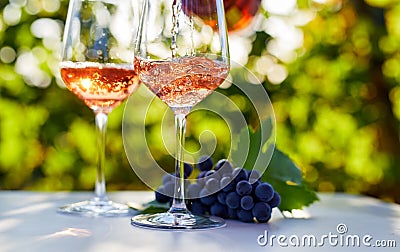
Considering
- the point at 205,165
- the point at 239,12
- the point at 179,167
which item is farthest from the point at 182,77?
the point at 239,12

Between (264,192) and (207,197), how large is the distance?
0.11 m

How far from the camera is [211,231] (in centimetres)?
97

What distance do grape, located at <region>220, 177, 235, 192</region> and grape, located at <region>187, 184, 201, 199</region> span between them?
5 cm

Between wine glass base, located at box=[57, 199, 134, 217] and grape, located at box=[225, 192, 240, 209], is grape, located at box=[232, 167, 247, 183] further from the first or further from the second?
wine glass base, located at box=[57, 199, 134, 217]

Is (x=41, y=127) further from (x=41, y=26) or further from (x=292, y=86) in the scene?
(x=292, y=86)

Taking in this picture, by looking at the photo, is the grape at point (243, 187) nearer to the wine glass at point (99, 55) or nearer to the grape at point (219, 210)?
the grape at point (219, 210)

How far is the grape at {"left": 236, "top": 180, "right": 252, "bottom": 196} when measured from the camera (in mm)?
1044

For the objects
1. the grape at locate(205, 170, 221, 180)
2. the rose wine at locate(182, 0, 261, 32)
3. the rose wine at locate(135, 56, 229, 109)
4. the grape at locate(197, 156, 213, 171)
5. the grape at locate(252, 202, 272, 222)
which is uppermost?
the rose wine at locate(182, 0, 261, 32)

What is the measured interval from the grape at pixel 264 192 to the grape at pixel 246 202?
13 millimetres

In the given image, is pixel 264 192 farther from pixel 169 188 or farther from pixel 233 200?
pixel 169 188

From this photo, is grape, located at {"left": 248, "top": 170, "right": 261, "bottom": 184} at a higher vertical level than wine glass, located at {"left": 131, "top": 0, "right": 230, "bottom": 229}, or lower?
lower

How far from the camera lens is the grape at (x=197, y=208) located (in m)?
1.14

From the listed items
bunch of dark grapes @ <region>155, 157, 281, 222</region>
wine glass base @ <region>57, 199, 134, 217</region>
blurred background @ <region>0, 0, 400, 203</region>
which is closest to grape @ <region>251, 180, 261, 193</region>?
bunch of dark grapes @ <region>155, 157, 281, 222</region>

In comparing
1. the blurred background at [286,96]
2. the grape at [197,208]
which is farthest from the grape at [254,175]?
the blurred background at [286,96]
